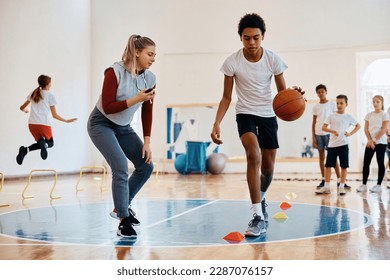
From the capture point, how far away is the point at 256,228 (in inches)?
114

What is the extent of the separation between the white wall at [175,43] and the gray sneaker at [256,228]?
6.91m

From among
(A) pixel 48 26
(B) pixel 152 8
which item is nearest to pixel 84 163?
(A) pixel 48 26

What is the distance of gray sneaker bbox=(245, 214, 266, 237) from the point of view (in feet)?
9.37

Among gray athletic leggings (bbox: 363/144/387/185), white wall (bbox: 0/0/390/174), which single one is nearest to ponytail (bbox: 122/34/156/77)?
gray athletic leggings (bbox: 363/144/387/185)

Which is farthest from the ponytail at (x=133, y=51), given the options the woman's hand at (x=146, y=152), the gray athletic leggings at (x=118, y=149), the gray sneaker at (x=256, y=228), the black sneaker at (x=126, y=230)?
the gray sneaker at (x=256, y=228)

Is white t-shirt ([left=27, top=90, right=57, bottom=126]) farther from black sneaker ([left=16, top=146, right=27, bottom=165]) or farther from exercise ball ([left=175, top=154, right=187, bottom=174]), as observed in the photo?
exercise ball ([left=175, top=154, right=187, bottom=174])

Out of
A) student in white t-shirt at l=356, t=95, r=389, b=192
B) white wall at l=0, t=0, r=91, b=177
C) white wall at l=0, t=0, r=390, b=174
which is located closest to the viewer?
student in white t-shirt at l=356, t=95, r=389, b=192

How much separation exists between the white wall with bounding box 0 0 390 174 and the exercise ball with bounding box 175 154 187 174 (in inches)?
33.7

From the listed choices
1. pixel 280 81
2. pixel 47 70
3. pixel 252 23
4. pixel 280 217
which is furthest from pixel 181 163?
pixel 252 23

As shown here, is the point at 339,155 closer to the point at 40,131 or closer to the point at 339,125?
the point at 339,125

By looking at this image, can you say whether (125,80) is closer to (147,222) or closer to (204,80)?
(147,222)

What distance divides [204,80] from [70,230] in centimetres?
807

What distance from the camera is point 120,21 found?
450 inches

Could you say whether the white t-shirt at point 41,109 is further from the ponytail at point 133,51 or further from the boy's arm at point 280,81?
the boy's arm at point 280,81
